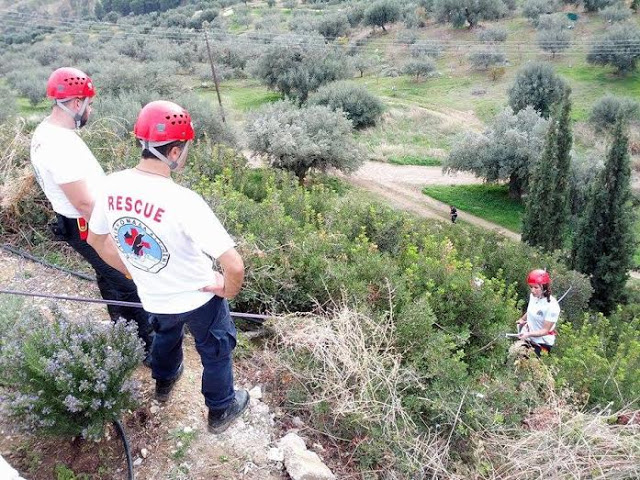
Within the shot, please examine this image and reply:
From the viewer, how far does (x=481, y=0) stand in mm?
45656

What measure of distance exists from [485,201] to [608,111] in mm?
9625

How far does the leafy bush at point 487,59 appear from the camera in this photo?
124 ft

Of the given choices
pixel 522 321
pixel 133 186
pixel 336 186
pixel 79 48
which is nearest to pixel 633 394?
pixel 522 321

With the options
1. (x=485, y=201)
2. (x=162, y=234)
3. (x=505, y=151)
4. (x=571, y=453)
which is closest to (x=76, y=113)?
(x=162, y=234)

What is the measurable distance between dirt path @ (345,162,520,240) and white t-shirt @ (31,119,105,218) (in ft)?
62.9

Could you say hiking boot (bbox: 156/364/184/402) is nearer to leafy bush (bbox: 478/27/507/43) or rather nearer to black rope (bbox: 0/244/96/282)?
black rope (bbox: 0/244/96/282)

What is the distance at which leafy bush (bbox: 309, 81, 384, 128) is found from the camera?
31.0 metres

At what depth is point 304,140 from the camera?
21.5 m

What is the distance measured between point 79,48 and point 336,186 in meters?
40.7

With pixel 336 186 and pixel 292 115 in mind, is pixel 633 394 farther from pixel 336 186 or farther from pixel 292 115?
pixel 292 115

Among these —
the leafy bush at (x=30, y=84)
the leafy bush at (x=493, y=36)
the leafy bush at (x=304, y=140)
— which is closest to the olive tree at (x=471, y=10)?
the leafy bush at (x=493, y=36)

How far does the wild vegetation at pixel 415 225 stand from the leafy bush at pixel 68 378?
0.23 meters

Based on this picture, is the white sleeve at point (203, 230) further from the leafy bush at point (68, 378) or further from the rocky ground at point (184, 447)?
the rocky ground at point (184, 447)

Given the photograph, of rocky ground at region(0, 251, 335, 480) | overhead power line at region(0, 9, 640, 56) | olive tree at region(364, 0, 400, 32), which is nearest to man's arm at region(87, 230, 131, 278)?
rocky ground at region(0, 251, 335, 480)
